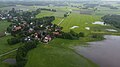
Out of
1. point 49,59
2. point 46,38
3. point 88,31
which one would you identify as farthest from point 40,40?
point 88,31

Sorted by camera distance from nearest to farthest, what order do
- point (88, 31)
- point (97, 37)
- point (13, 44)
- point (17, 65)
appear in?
point (17, 65) < point (13, 44) < point (97, 37) < point (88, 31)

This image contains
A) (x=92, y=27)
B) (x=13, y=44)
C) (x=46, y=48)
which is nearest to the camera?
(x=46, y=48)

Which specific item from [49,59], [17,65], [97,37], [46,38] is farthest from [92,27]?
[17,65]

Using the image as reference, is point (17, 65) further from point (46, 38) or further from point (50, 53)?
point (46, 38)

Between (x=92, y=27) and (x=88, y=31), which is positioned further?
(x=92, y=27)

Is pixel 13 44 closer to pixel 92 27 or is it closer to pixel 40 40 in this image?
pixel 40 40

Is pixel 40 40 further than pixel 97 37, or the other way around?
pixel 97 37
